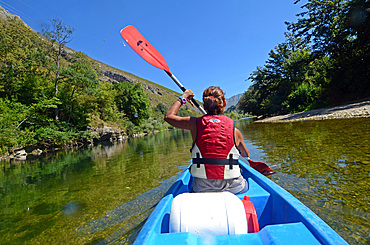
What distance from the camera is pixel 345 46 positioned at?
1930 centimetres

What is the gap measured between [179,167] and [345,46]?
23.8m

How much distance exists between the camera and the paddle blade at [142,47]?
15.3 ft

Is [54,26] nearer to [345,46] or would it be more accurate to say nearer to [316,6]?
[316,6]

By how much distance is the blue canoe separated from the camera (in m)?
1.27

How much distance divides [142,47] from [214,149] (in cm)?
385

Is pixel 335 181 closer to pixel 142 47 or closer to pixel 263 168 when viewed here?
pixel 263 168

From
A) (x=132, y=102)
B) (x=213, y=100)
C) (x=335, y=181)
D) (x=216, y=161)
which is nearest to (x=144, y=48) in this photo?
(x=213, y=100)

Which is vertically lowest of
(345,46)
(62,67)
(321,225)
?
(321,225)

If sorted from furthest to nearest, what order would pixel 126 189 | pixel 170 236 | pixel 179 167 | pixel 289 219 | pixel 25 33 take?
1. pixel 25 33
2. pixel 179 167
3. pixel 126 189
4. pixel 289 219
5. pixel 170 236

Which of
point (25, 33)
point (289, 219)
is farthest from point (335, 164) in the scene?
point (25, 33)

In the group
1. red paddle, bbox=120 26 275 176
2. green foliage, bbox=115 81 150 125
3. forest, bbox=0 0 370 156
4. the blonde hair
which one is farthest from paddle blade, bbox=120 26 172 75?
green foliage, bbox=115 81 150 125

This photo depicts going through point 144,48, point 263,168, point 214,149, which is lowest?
point 263,168

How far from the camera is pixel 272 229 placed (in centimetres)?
133

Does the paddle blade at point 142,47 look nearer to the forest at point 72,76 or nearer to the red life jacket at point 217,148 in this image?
the red life jacket at point 217,148
